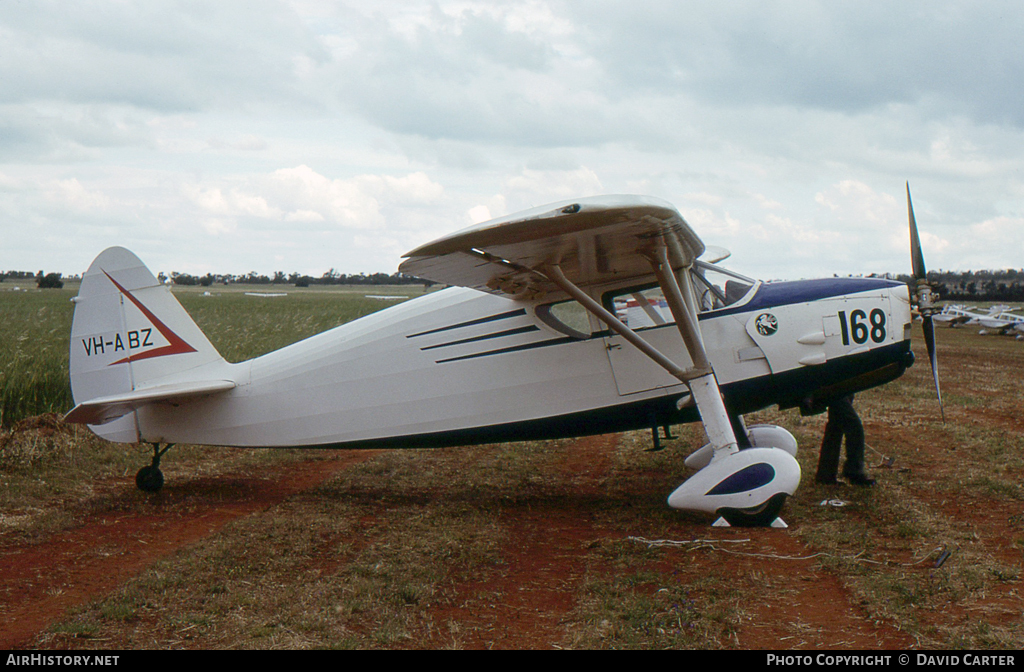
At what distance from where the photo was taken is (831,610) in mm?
4484

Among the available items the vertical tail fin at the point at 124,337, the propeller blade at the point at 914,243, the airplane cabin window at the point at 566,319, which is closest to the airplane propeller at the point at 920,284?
the propeller blade at the point at 914,243

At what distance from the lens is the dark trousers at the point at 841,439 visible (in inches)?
309

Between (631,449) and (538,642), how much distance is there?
6726mm

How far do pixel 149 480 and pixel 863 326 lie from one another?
7.52 metres

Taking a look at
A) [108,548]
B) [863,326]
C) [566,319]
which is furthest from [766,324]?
[108,548]

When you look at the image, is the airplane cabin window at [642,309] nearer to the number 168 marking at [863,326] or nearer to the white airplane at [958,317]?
the number 168 marking at [863,326]

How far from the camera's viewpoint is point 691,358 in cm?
668

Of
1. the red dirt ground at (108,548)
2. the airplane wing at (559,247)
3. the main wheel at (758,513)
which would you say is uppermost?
the airplane wing at (559,247)

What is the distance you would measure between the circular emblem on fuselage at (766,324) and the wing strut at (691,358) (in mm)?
842

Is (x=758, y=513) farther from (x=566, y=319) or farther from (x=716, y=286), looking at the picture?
(x=566, y=319)

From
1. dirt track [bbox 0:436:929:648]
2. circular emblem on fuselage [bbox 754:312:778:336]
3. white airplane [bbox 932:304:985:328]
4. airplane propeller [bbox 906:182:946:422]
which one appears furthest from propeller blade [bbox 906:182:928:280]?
white airplane [bbox 932:304:985:328]

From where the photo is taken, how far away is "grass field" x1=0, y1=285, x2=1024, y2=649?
4.27 metres
